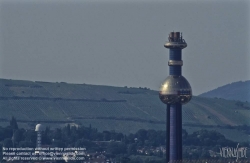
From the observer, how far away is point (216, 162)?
541ft

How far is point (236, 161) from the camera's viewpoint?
16450cm

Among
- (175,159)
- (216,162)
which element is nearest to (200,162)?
(216,162)

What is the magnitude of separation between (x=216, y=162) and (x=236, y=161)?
103 inches

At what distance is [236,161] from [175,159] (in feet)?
116

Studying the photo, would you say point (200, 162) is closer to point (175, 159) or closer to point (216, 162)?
point (216, 162)

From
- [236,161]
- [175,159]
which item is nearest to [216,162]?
[236,161]

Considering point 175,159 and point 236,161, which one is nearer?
point 236,161

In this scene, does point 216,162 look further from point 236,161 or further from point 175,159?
point 175,159

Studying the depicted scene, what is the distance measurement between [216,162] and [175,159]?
34.5 metres

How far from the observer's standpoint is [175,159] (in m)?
199

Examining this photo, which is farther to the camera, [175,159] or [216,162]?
[175,159]

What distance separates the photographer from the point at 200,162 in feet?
558

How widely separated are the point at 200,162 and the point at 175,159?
95.9ft
